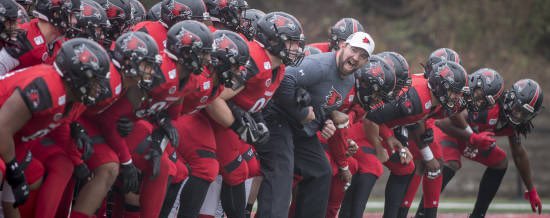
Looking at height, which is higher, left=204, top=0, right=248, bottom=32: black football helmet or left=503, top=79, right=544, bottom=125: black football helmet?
left=204, top=0, right=248, bottom=32: black football helmet

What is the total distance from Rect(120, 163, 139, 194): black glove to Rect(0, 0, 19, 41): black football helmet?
1.24m

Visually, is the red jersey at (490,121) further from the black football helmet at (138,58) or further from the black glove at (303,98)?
the black football helmet at (138,58)

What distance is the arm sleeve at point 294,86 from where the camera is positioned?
29.2 feet

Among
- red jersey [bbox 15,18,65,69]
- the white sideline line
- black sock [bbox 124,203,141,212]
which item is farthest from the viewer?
the white sideline line

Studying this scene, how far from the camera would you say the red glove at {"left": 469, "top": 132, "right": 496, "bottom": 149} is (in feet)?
36.7

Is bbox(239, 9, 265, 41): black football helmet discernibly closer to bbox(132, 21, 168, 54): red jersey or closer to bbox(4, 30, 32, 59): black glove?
bbox(132, 21, 168, 54): red jersey

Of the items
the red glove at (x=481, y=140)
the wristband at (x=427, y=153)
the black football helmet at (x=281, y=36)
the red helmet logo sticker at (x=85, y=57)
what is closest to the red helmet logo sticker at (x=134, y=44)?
the red helmet logo sticker at (x=85, y=57)

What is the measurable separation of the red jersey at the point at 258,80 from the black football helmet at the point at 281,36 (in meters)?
0.07

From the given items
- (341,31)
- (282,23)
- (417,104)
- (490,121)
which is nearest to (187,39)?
(282,23)

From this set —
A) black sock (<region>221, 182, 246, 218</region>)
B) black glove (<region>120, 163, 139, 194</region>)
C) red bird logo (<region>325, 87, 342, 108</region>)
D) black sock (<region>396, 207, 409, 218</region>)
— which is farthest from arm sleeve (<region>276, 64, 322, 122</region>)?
black sock (<region>396, 207, 409, 218</region>)

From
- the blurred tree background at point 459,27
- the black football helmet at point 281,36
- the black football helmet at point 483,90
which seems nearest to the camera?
the black football helmet at point 281,36

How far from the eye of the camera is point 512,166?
57.9 feet

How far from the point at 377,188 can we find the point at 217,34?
363 inches

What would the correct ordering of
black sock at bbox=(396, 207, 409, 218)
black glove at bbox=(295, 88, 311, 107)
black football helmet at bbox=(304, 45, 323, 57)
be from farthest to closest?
1. black sock at bbox=(396, 207, 409, 218)
2. black football helmet at bbox=(304, 45, 323, 57)
3. black glove at bbox=(295, 88, 311, 107)
